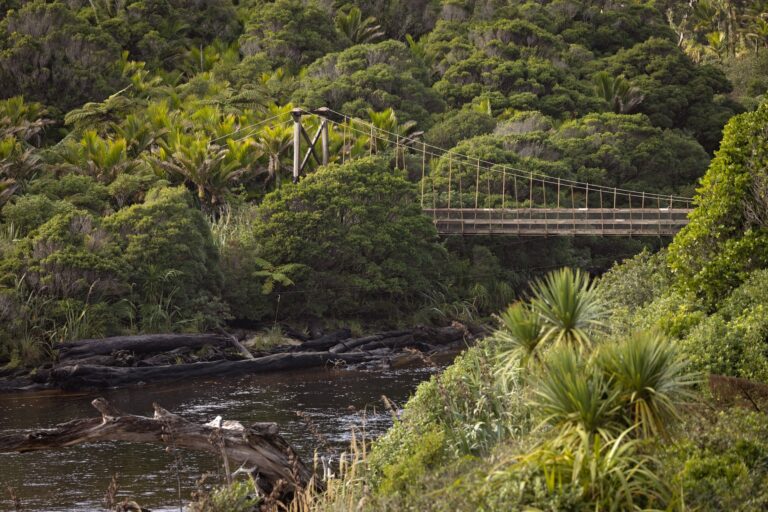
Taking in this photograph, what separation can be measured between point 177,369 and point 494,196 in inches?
684

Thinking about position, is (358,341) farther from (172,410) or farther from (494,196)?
(172,410)

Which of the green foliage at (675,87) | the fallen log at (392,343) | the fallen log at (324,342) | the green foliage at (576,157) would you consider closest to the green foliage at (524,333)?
the fallen log at (324,342)

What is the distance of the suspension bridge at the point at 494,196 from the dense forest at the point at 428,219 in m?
0.46

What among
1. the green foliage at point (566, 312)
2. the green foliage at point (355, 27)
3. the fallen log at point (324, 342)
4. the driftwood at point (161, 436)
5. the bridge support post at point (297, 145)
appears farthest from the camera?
the green foliage at point (355, 27)

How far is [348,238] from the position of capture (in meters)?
40.0

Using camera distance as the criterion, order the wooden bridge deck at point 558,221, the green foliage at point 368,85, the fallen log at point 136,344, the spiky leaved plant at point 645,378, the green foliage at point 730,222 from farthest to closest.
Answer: the green foliage at point 368,85
the wooden bridge deck at point 558,221
the fallen log at point 136,344
the green foliage at point 730,222
the spiky leaved plant at point 645,378

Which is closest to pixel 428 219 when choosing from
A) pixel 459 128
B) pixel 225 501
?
pixel 459 128

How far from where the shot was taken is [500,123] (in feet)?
174

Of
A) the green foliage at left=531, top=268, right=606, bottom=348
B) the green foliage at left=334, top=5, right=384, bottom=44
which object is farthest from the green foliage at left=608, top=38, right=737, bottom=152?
the green foliage at left=531, top=268, right=606, bottom=348

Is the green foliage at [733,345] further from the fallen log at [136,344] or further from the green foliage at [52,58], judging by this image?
the green foliage at [52,58]

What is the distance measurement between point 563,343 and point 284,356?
24.6 metres

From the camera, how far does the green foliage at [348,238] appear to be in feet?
130

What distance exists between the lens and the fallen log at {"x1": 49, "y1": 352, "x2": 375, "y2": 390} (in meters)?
31.1

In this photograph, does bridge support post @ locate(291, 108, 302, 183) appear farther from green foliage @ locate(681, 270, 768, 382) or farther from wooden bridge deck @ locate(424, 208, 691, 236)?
green foliage @ locate(681, 270, 768, 382)
